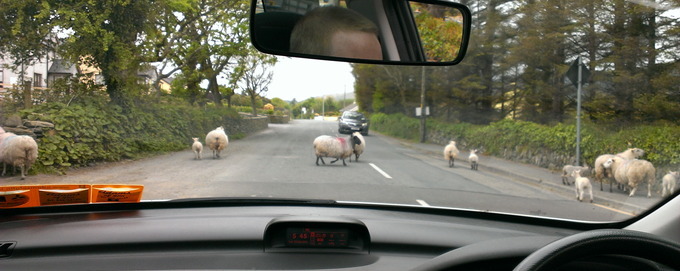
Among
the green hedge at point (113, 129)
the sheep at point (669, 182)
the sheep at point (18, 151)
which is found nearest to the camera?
the sheep at point (669, 182)

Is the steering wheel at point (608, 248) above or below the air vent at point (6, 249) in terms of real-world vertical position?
above

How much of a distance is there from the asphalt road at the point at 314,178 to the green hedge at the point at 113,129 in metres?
0.11

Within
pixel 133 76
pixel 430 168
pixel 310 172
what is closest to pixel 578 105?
pixel 430 168

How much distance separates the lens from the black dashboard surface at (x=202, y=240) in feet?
8.52

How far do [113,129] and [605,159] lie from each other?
4.08 meters

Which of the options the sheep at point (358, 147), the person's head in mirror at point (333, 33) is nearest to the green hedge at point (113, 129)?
the sheep at point (358, 147)

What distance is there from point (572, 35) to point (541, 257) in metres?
3.85

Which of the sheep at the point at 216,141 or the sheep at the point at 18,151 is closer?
the sheep at the point at 18,151

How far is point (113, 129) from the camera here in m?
3.94

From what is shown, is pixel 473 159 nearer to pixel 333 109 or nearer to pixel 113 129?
pixel 333 109

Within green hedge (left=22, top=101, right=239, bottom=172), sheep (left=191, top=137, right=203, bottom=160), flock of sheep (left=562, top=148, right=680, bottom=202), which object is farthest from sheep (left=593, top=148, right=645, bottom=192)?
sheep (left=191, top=137, right=203, bottom=160)

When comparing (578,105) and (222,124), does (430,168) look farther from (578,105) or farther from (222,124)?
(222,124)

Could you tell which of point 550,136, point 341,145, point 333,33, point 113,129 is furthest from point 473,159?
point 113,129

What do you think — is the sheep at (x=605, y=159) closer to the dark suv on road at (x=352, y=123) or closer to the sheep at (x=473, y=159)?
the sheep at (x=473, y=159)
